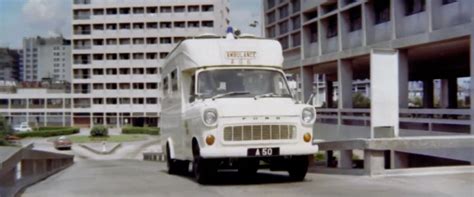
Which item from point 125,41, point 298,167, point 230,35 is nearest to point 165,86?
point 230,35

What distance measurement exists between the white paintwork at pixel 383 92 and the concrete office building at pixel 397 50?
2431 mm

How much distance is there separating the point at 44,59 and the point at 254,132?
158623 millimetres

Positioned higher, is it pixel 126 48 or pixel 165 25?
pixel 165 25

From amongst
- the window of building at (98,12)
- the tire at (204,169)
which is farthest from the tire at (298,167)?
the window of building at (98,12)

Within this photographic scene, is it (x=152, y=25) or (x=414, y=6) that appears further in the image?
(x=152, y=25)

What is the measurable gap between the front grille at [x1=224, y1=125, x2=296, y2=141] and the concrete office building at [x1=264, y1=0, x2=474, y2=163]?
15.3 feet

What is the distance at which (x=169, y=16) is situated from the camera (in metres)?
106

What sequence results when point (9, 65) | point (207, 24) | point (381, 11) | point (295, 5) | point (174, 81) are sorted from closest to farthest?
point (174, 81)
point (381, 11)
point (295, 5)
point (207, 24)
point (9, 65)

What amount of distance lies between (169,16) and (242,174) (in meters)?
93.8

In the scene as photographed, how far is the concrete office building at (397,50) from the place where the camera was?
24703 millimetres

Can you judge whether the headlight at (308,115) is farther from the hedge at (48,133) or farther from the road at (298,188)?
the hedge at (48,133)

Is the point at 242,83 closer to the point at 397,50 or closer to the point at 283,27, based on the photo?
the point at 397,50

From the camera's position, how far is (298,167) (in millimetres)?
12422

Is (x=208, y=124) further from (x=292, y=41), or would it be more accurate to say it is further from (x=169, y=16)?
(x=169, y=16)
